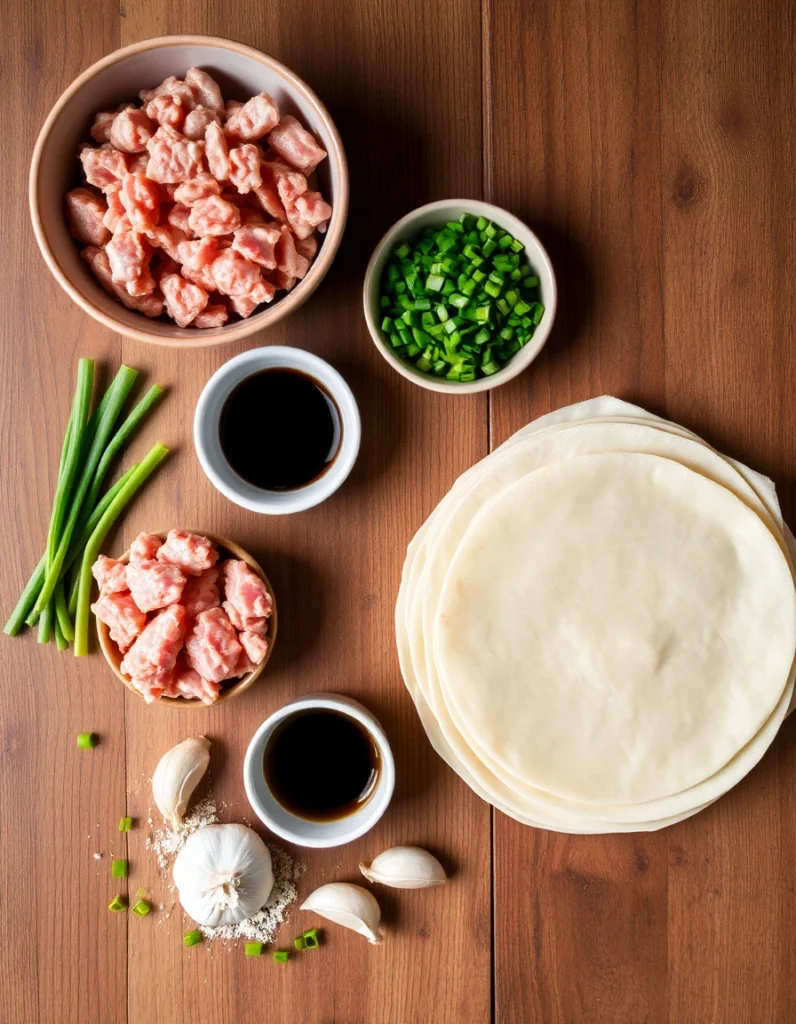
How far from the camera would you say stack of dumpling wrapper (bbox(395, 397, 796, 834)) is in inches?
58.9

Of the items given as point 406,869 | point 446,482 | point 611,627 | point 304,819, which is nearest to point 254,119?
point 446,482

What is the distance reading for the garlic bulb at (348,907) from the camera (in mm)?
1550

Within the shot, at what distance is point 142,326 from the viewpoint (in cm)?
143

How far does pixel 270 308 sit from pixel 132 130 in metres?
0.37

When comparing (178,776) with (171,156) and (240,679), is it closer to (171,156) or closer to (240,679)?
(240,679)

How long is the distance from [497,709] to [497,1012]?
0.64m

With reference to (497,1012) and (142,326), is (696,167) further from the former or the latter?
(497,1012)

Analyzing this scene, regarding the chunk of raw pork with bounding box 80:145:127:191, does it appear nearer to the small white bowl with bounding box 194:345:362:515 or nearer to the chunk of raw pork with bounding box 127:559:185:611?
the small white bowl with bounding box 194:345:362:515

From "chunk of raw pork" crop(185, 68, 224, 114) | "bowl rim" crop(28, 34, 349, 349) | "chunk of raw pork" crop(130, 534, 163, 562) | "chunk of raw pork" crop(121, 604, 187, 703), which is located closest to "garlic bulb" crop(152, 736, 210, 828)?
"chunk of raw pork" crop(121, 604, 187, 703)

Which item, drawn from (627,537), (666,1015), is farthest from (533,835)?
(627,537)

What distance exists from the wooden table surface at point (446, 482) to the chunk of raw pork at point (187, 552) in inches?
5.1

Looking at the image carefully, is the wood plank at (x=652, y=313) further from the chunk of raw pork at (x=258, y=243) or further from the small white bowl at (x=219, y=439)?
the chunk of raw pork at (x=258, y=243)

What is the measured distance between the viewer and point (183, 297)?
1.44m

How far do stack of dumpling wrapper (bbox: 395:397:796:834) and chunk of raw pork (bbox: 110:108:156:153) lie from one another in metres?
0.83
